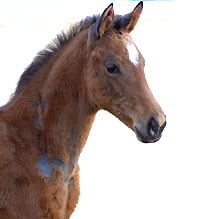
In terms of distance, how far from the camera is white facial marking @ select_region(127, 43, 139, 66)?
6.73 feet

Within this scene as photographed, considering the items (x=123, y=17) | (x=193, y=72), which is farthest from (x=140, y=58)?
(x=193, y=72)

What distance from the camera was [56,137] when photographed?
7.22ft

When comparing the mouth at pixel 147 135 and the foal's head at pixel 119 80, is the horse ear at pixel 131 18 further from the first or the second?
the mouth at pixel 147 135

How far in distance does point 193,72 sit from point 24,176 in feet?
11.4

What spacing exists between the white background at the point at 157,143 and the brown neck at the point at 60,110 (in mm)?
2364

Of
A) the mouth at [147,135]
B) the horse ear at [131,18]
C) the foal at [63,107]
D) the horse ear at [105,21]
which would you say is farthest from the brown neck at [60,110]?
the mouth at [147,135]

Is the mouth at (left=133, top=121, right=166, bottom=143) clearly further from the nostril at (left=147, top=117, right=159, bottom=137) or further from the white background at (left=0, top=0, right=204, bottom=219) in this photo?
the white background at (left=0, top=0, right=204, bottom=219)

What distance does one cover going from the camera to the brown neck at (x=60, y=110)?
2172 mm

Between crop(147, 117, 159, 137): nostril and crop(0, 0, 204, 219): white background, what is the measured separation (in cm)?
268

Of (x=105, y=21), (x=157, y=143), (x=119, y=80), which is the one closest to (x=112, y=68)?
(x=119, y=80)

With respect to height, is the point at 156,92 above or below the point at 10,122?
above

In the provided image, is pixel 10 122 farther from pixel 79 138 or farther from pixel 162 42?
pixel 162 42

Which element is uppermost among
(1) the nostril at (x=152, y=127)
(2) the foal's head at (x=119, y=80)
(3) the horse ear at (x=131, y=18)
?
(3) the horse ear at (x=131, y=18)

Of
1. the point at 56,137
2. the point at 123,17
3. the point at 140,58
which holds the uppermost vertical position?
the point at 123,17
